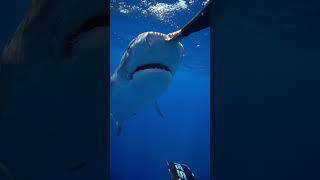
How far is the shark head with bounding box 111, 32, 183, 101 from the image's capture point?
17.9 ft

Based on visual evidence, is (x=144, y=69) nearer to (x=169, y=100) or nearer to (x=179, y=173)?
(x=179, y=173)

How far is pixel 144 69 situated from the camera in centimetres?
596
